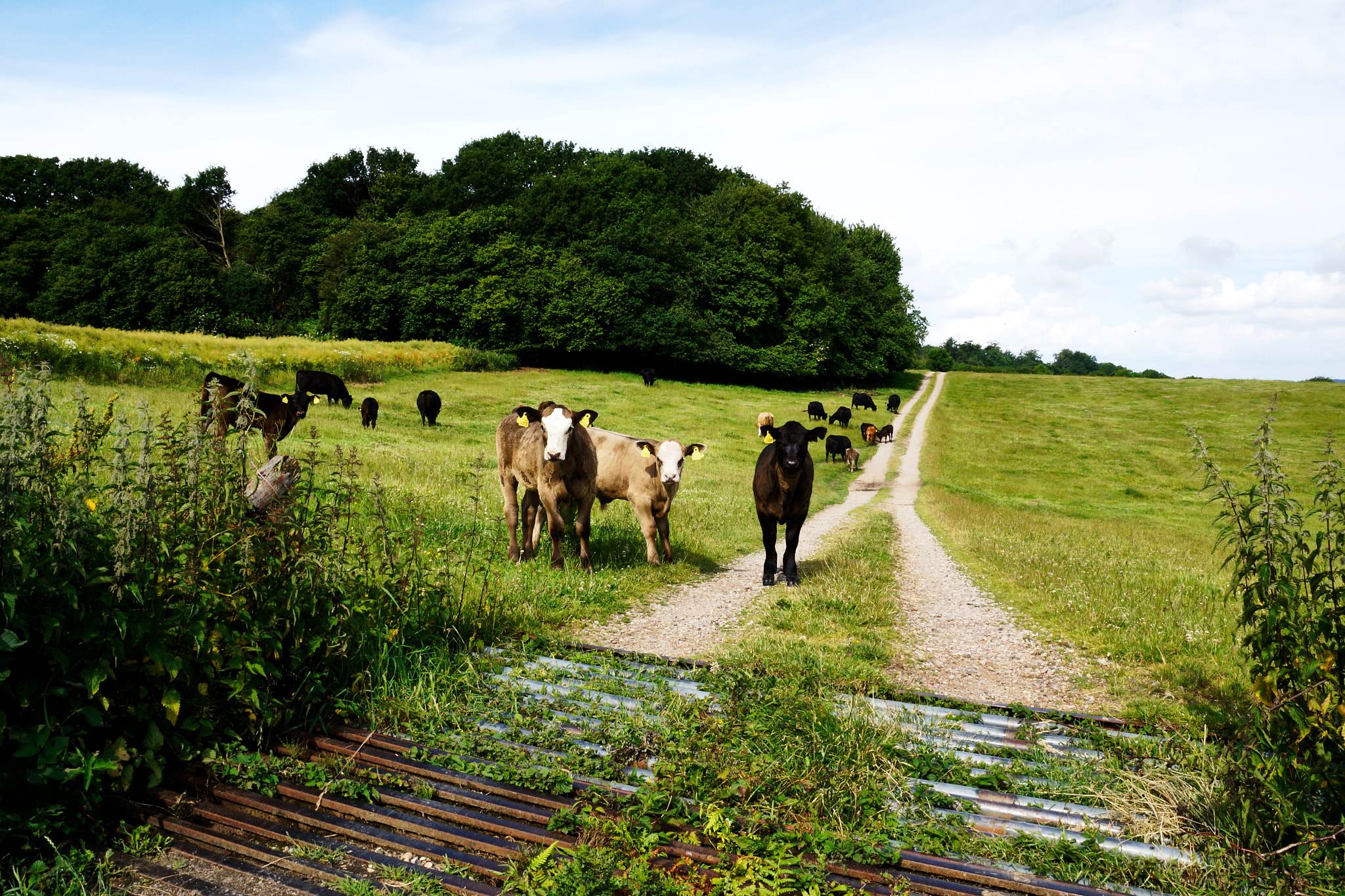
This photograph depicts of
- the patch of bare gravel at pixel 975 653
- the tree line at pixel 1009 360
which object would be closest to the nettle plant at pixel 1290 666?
the patch of bare gravel at pixel 975 653

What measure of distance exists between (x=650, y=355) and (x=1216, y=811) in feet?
197

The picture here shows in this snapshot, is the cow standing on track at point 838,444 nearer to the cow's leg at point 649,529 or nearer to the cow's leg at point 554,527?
the cow's leg at point 649,529

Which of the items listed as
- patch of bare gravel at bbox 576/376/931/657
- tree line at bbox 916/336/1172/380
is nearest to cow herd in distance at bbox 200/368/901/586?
patch of bare gravel at bbox 576/376/931/657

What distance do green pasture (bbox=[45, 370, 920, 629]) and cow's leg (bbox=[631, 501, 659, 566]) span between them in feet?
0.86

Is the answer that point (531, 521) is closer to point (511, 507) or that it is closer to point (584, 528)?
point (511, 507)

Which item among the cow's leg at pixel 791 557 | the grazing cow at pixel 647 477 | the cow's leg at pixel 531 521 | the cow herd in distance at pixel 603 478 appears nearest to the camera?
the cow herd in distance at pixel 603 478

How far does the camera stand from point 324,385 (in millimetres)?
31078

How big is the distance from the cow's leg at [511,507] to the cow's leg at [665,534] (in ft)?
7.18

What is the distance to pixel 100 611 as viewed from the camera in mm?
4289

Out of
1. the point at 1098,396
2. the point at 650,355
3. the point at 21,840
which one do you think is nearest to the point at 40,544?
the point at 21,840

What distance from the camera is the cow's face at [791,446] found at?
35.8 feet

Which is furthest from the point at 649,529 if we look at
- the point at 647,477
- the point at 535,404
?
the point at 535,404

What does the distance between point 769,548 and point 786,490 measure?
0.89m

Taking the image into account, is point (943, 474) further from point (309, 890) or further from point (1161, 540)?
point (309, 890)
